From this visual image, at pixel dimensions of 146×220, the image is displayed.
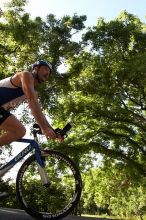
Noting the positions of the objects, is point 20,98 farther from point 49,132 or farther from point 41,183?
point 41,183

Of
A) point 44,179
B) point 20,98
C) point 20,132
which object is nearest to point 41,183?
point 44,179

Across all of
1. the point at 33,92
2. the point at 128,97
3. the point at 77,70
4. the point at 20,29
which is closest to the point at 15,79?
the point at 33,92

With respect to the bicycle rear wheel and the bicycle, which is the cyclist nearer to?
the bicycle

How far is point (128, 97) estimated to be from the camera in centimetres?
2445

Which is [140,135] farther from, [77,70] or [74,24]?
[74,24]

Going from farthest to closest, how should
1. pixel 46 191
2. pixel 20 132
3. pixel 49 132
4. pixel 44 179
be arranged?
1. pixel 46 191
2. pixel 44 179
3. pixel 20 132
4. pixel 49 132

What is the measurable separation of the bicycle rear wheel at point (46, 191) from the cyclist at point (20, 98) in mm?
397

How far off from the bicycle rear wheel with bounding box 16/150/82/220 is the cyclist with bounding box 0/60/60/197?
0.40 m

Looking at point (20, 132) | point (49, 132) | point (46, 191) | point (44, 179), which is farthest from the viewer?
point (46, 191)

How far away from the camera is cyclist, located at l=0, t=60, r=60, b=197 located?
4441 mm

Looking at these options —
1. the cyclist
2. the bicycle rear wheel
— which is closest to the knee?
the cyclist

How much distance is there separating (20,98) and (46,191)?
127 cm

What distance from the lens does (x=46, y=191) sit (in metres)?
4.89

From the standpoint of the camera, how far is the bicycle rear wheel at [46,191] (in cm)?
457
